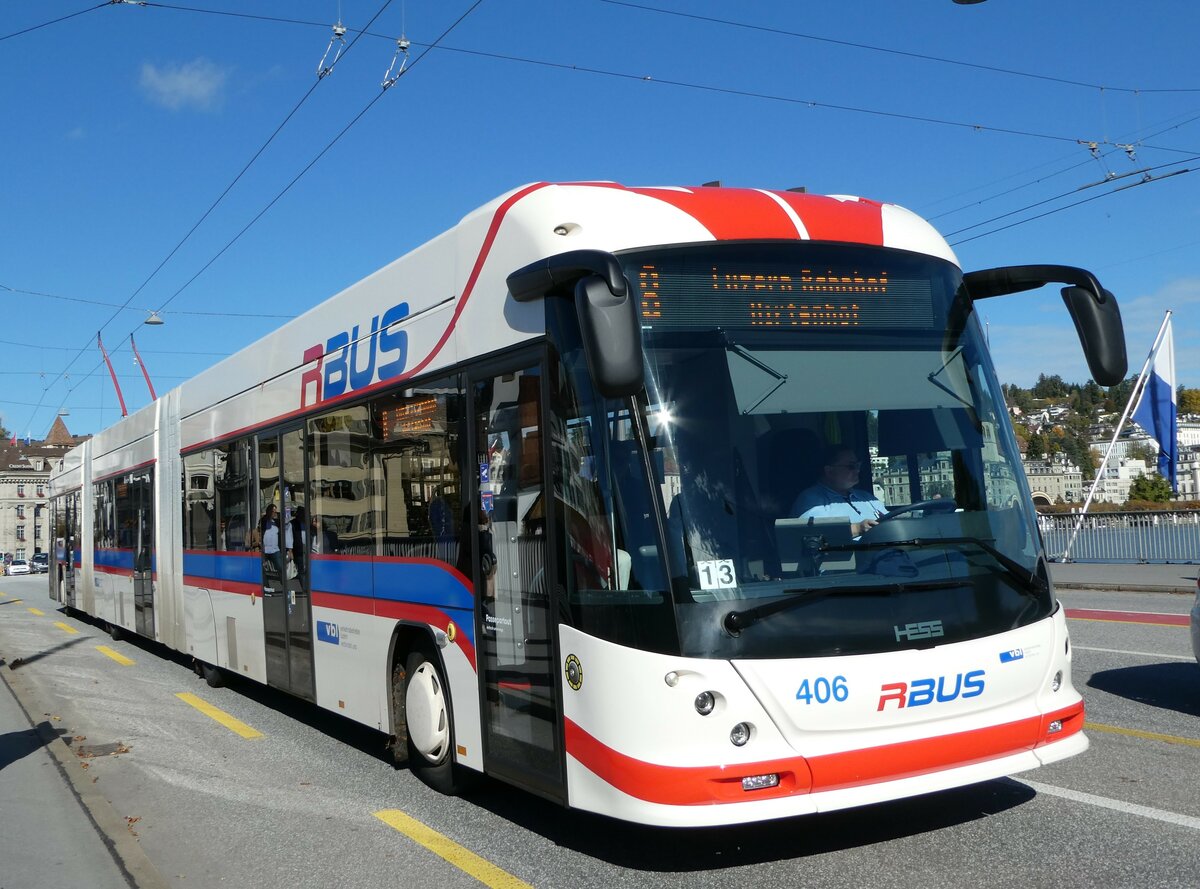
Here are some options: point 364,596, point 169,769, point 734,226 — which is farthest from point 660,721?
point 169,769

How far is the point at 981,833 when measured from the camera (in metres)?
5.61

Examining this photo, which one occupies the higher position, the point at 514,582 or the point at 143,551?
the point at 143,551

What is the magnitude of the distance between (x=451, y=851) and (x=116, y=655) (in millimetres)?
12451

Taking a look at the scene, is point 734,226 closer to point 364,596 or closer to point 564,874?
point 564,874

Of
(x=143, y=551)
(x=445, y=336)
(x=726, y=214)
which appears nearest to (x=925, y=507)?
(x=726, y=214)

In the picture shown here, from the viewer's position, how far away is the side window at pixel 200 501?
1185 cm

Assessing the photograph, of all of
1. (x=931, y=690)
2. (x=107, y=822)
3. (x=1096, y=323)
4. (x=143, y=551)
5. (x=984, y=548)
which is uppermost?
(x=1096, y=323)

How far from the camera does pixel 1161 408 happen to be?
2311cm

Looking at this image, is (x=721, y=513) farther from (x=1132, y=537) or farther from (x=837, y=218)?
(x=1132, y=537)

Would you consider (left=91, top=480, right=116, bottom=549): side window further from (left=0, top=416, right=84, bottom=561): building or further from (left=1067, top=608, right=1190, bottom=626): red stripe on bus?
(left=0, top=416, right=84, bottom=561): building

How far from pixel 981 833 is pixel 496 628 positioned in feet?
8.29

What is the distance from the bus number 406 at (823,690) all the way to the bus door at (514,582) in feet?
3.88

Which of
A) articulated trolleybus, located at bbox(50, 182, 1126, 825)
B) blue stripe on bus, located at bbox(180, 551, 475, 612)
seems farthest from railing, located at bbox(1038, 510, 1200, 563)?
articulated trolleybus, located at bbox(50, 182, 1126, 825)

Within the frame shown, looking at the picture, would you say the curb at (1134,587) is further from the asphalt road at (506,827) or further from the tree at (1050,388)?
the tree at (1050,388)
